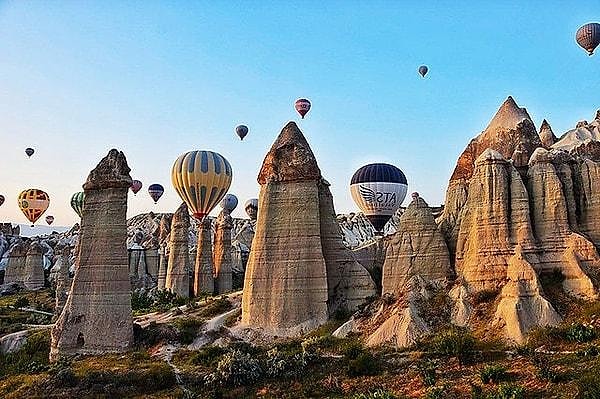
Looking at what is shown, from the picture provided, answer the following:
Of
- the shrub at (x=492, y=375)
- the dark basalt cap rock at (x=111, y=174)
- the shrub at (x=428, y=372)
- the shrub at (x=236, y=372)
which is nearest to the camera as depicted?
the shrub at (x=492, y=375)

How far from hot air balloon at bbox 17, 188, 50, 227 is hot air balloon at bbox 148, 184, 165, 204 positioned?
15.2 meters

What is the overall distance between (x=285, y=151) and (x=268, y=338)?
976 cm

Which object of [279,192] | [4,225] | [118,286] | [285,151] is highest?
[4,225]

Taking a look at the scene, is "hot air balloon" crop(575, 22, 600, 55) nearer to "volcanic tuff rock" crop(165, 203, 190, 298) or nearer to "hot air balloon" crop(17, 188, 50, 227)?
"volcanic tuff rock" crop(165, 203, 190, 298)

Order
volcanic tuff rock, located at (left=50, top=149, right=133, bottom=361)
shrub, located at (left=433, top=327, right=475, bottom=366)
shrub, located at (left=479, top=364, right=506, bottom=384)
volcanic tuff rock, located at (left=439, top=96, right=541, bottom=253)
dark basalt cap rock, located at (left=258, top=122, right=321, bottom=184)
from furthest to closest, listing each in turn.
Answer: dark basalt cap rock, located at (left=258, top=122, right=321, bottom=184)
volcanic tuff rock, located at (left=439, top=96, right=541, bottom=253)
volcanic tuff rock, located at (left=50, top=149, right=133, bottom=361)
shrub, located at (left=433, top=327, right=475, bottom=366)
shrub, located at (left=479, top=364, right=506, bottom=384)

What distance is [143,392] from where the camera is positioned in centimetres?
2308

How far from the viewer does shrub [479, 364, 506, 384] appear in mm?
19422

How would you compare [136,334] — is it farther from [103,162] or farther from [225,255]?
[225,255]

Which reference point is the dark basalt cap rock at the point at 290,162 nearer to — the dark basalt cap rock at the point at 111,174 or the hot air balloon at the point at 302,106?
the dark basalt cap rock at the point at 111,174

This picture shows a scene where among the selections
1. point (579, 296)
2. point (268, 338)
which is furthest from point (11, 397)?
point (579, 296)

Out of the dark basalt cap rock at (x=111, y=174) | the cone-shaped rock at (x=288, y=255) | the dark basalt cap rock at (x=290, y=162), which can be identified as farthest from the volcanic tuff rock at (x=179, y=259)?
the dark basalt cap rock at (x=111, y=174)

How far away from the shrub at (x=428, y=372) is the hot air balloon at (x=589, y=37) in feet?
100

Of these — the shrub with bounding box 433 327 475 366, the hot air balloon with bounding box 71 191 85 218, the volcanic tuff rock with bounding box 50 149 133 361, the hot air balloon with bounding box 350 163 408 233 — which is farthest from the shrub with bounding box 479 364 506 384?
the hot air balloon with bounding box 71 191 85 218

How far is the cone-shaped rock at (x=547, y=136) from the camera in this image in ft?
122
